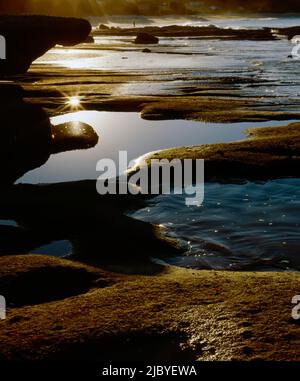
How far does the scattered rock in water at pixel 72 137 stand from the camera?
15641 millimetres

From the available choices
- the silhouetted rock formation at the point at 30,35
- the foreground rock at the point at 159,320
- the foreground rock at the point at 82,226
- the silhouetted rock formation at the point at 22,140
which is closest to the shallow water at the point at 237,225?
the foreground rock at the point at 82,226

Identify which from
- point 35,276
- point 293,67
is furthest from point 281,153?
point 293,67

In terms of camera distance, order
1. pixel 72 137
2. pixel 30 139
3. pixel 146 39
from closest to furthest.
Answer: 1. pixel 30 139
2. pixel 72 137
3. pixel 146 39

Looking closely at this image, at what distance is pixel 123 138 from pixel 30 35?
13484mm

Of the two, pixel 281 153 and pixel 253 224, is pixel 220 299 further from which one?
pixel 281 153

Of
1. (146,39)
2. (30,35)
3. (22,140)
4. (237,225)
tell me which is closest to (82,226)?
(237,225)

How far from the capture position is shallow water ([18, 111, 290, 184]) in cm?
1297

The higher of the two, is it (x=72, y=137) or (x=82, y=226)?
(x=72, y=137)

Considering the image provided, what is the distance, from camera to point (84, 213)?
994cm

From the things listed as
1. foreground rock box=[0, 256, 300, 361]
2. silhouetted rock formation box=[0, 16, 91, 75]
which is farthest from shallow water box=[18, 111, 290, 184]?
silhouetted rock formation box=[0, 16, 91, 75]

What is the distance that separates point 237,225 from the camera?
927 cm

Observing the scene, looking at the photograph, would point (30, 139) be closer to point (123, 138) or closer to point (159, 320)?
point (123, 138)

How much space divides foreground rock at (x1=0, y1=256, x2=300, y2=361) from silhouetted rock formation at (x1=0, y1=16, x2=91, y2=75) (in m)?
22.6

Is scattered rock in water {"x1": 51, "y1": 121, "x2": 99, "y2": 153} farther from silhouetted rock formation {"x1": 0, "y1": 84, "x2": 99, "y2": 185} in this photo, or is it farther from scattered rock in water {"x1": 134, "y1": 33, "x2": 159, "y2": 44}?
scattered rock in water {"x1": 134, "y1": 33, "x2": 159, "y2": 44}
